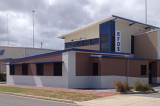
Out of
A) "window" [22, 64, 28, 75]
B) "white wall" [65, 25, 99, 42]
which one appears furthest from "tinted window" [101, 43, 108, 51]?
"window" [22, 64, 28, 75]

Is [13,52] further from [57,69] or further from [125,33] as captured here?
[125,33]

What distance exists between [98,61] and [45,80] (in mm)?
6198

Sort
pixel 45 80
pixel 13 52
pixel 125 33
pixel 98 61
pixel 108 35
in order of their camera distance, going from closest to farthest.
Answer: pixel 98 61, pixel 45 80, pixel 108 35, pixel 125 33, pixel 13 52

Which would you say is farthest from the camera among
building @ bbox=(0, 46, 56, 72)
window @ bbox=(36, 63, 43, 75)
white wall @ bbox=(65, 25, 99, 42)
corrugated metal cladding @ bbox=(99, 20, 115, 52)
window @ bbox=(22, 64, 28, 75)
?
building @ bbox=(0, 46, 56, 72)

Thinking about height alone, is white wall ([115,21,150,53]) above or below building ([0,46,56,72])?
above

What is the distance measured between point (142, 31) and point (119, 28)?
5218 mm

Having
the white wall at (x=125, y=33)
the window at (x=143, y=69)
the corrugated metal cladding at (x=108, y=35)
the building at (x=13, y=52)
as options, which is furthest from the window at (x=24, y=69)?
the window at (x=143, y=69)

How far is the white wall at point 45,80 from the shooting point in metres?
16.8

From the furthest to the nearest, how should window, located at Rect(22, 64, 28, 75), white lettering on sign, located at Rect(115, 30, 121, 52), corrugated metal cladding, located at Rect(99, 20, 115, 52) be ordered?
white lettering on sign, located at Rect(115, 30, 121, 52) < corrugated metal cladding, located at Rect(99, 20, 115, 52) < window, located at Rect(22, 64, 28, 75)

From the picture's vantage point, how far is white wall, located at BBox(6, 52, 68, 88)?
16781 millimetres

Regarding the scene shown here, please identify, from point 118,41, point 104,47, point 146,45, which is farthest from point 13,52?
point 146,45

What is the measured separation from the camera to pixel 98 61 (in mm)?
17125

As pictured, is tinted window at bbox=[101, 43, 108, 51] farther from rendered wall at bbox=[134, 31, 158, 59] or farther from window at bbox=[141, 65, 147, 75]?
window at bbox=[141, 65, 147, 75]

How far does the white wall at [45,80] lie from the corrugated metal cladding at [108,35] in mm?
8465
